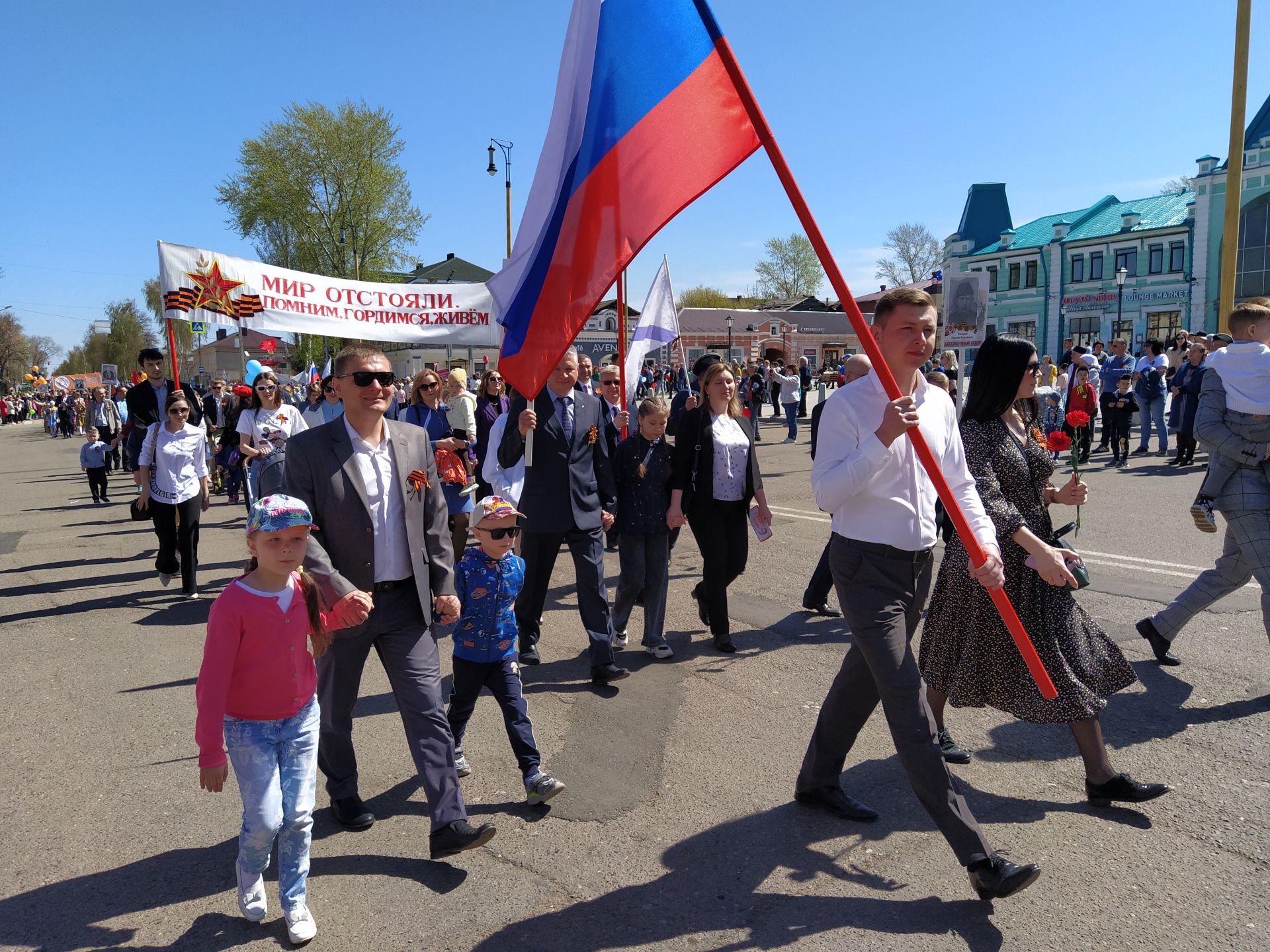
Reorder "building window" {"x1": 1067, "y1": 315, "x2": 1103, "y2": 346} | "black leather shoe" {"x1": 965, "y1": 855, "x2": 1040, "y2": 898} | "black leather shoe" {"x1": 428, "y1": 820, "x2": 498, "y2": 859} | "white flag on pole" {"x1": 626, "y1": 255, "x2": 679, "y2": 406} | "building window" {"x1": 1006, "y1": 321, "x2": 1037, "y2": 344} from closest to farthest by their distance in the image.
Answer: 1. "black leather shoe" {"x1": 965, "y1": 855, "x2": 1040, "y2": 898}
2. "black leather shoe" {"x1": 428, "y1": 820, "x2": 498, "y2": 859}
3. "white flag on pole" {"x1": 626, "y1": 255, "x2": 679, "y2": 406}
4. "building window" {"x1": 1067, "y1": 315, "x2": 1103, "y2": 346}
5. "building window" {"x1": 1006, "y1": 321, "x2": 1037, "y2": 344}

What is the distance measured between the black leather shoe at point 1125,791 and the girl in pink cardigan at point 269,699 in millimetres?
3076

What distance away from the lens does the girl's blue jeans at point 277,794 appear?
9.48 ft

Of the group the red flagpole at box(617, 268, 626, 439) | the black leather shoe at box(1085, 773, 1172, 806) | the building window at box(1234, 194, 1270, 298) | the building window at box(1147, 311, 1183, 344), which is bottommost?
the black leather shoe at box(1085, 773, 1172, 806)

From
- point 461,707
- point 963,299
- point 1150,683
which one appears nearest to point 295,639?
point 461,707

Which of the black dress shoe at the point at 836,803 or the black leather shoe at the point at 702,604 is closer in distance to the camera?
the black dress shoe at the point at 836,803

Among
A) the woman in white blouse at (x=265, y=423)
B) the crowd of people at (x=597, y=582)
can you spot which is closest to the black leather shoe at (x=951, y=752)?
the crowd of people at (x=597, y=582)

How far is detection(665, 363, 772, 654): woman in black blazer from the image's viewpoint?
584 centimetres

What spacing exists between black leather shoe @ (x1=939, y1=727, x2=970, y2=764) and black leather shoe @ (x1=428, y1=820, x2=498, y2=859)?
216 cm

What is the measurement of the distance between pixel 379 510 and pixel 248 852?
4.27 feet

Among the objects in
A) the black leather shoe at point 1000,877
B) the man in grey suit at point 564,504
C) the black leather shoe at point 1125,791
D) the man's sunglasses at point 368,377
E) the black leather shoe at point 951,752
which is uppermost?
the man's sunglasses at point 368,377

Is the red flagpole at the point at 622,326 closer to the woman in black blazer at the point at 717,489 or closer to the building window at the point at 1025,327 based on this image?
the woman in black blazer at the point at 717,489

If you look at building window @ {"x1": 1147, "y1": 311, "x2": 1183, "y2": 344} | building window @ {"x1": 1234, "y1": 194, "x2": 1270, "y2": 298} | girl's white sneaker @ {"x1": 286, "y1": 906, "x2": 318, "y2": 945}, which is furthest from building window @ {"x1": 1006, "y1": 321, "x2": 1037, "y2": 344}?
girl's white sneaker @ {"x1": 286, "y1": 906, "x2": 318, "y2": 945}

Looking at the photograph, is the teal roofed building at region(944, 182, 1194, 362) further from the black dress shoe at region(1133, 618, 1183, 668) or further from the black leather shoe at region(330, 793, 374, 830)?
the black leather shoe at region(330, 793, 374, 830)

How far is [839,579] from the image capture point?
3.25m
